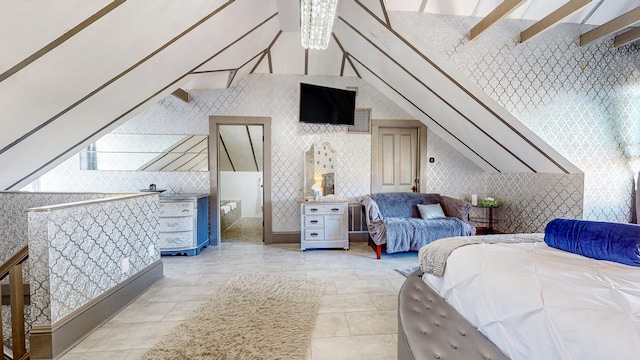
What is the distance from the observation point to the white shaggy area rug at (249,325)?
1648mm

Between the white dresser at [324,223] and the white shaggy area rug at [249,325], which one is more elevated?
the white dresser at [324,223]

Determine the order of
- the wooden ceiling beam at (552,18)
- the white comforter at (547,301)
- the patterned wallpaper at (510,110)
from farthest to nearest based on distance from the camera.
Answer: the patterned wallpaper at (510,110) → the wooden ceiling beam at (552,18) → the white comforter at (547,301)

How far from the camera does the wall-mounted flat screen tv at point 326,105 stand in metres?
3.97

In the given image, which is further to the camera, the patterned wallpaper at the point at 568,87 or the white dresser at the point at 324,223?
the white dresser at the point at 324,223

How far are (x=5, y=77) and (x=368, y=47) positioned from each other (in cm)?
339

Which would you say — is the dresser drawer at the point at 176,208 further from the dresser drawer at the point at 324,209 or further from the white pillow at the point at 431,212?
the white pillow at the point at 431,212

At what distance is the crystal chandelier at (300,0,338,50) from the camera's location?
207 centimetres

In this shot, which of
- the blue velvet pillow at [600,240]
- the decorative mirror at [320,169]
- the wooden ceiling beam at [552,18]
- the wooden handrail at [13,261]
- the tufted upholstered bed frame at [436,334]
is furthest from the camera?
the decorative mirror at [320,169]

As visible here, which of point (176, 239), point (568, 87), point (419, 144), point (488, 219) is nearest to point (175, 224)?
point (176, 239)

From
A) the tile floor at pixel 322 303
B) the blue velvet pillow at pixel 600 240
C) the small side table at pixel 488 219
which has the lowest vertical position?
the tile floor at pixel 322 303

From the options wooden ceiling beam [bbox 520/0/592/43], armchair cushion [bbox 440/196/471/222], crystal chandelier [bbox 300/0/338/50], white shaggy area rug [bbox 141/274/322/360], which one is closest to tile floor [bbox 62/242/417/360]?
white shaggy area rug [bbox 141/274/322/360]

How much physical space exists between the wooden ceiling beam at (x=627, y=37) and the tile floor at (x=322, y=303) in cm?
355

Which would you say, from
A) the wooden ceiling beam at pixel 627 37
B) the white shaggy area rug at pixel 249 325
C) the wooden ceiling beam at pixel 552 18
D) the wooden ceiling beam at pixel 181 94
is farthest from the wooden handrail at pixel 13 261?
the wooden ceiling beam at pixel 627 37

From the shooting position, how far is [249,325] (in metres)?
1.94
